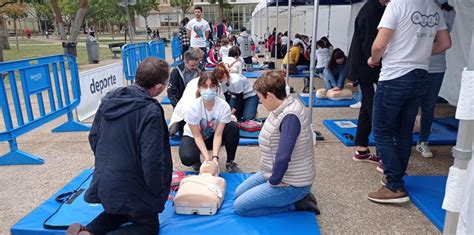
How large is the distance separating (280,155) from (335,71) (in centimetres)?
533

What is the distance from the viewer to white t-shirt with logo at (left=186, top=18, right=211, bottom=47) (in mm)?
9516

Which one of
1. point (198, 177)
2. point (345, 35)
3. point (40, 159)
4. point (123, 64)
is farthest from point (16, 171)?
point (345, 35)

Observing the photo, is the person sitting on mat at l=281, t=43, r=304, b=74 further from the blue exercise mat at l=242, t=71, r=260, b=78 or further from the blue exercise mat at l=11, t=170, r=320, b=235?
the blue exercise mat at l=11, t=170, r=320, b=235

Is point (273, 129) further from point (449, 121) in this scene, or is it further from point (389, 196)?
point (449, 121)

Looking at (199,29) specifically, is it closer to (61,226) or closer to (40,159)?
(40,159)

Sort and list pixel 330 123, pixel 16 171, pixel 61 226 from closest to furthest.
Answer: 1. pixel 61 226
2. pixel 16 171
3. pixel 330 123

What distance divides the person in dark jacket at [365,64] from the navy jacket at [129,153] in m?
2.17

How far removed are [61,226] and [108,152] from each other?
864 millimetres

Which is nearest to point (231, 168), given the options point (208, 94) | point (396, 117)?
point (208, 94)

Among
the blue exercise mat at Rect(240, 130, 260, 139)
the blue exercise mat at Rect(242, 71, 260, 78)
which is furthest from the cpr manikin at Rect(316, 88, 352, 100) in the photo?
the blue exercise mat at Rect(242, 71, 260, 78)

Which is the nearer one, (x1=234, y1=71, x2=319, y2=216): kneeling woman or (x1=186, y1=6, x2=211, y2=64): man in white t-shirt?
(x1=234, y1=71, x2=319, y2=216): kneeling woman

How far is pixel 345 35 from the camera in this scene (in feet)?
33.6

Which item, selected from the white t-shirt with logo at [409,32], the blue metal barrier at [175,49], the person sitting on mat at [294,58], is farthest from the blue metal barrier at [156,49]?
the white t-shirt with logo at [409,32]

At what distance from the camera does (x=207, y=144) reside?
398 cm
